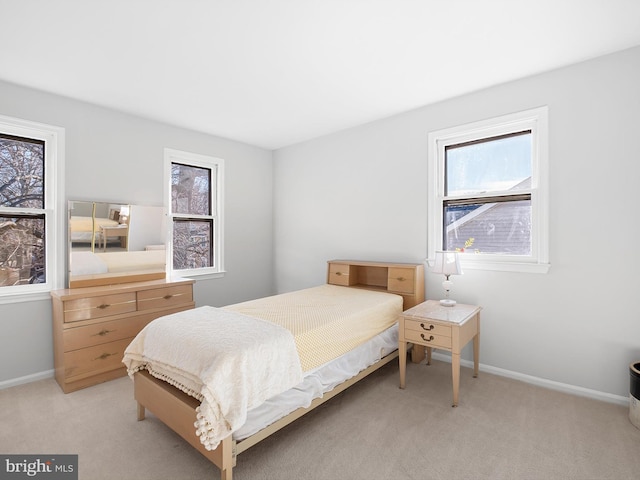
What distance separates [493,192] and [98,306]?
372 cm

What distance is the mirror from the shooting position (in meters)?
3.12

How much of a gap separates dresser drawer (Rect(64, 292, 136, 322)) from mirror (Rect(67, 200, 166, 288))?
41cm

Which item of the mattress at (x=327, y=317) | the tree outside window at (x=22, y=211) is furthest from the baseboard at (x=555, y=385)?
the tree outside window at (x=22, y=211)

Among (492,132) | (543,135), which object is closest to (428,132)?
(492,132)

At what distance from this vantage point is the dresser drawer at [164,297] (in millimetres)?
3150

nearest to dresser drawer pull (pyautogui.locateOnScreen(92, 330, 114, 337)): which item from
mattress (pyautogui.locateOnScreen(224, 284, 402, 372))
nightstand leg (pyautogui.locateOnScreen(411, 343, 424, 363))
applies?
mattress (pyautogui.locateOnScreen(224, 284, 402, 372))

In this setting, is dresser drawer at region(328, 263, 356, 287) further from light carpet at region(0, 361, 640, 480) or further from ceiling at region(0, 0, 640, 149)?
ceiling at region(0, 0, 640, 149)

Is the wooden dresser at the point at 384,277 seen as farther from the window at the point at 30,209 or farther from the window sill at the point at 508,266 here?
the window at the point at 30,209

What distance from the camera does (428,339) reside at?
2.59 metres

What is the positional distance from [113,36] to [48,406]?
2.72m

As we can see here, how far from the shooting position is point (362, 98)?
3.21 m

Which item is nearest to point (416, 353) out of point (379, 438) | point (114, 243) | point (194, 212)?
point (379, 438)

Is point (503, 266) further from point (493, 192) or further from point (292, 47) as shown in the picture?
point (292, 47)

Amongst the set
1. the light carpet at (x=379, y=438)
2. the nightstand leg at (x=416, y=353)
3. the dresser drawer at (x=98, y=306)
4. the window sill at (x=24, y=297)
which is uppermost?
the window sill at (x=24, y=297)
